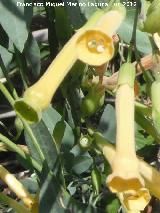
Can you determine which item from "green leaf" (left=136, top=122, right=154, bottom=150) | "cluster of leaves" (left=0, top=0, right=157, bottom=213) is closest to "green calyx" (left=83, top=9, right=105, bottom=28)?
"cluster of leaves" (left=0, top=0, right=157, bottom=213)

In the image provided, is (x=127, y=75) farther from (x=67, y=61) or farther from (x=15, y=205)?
(x=15, y=205)

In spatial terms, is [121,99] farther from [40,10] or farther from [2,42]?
[40,10]

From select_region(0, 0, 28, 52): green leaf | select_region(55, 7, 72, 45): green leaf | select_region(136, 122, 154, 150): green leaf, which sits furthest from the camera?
select_region(136, 122, 154, 150): green leaf

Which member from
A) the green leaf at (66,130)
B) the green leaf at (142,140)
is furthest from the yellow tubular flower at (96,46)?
the green leaf at (142,140)

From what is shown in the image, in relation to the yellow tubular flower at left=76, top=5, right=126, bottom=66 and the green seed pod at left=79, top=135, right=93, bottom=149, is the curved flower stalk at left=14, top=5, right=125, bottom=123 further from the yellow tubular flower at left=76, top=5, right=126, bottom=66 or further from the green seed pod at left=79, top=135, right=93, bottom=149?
the green seed pod at left=79, top=135, right=93, bottom=149

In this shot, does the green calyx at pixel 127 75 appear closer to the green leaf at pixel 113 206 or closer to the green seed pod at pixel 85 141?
the green seed pod at pixel 85 141

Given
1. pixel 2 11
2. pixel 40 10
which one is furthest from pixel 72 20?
pixel 40 10

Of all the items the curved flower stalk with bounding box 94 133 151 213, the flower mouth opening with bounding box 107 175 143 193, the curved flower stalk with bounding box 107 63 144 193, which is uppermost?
the curved flower stalk with bounding box 107 63 144 193
